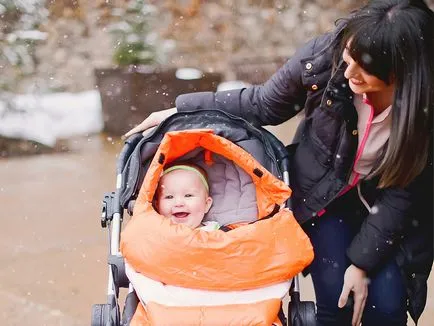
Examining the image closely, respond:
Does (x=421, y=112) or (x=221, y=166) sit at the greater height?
(x=421, y=112)

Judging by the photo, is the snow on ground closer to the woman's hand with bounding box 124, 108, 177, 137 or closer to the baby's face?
the woman's hand with bounding box 124, 108, 177, 137

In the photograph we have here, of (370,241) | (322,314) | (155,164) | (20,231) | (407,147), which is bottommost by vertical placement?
(20,231)

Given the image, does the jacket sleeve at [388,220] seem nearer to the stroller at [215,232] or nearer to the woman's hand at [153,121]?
the stroller at [215,232]

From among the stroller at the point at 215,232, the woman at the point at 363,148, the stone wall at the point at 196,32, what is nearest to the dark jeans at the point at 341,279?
the woman at the point at 363,148

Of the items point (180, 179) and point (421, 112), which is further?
point (180, 179)

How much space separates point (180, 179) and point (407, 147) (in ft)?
2.81

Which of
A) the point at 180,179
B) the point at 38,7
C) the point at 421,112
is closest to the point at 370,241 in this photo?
the point at 421,112

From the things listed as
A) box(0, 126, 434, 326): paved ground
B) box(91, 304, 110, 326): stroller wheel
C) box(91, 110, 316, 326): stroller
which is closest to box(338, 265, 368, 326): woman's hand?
box(91, 110, 316, 326): stroller

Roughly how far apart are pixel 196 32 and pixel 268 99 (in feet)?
15.1

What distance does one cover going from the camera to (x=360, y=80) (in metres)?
2.51

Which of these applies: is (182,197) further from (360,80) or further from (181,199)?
(360,80)

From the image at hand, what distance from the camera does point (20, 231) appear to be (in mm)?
4805

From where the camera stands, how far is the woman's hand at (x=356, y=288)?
2.85 metres

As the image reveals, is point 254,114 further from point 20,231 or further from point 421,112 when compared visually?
point 20,231
